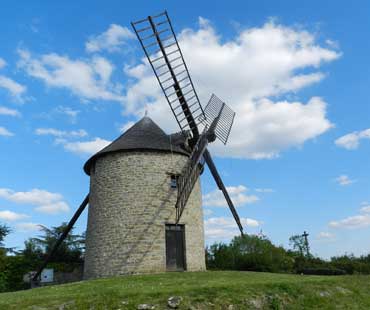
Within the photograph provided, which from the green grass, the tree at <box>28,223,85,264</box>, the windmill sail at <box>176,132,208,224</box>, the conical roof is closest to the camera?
the green grass

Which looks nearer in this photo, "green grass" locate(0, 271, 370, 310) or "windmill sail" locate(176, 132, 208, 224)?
"green grass" locate(0, 271, 370, 310)

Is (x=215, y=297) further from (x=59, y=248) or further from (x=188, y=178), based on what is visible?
(x=59, y=248)

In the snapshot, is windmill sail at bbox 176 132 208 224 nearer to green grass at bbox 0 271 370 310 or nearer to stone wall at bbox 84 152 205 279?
stone wall at bbox 84 152 205 279

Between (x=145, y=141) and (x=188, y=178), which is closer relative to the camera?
(x=188, y=178)

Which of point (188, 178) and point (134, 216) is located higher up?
point (188, 178)

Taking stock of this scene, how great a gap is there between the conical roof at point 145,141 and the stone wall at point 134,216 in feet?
0.87

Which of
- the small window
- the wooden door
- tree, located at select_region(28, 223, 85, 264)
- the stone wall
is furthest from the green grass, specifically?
tree, located at select_region(28, 223, 85, 264)

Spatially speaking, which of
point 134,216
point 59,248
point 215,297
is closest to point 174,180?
point 134,216

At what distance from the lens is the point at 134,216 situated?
651 inches

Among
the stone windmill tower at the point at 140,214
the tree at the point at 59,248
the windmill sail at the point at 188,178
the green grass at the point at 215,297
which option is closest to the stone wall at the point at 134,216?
the stone windmill tower at the point at 140,214

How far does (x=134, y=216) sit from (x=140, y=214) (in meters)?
0.27

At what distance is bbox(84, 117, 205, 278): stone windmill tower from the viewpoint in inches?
638

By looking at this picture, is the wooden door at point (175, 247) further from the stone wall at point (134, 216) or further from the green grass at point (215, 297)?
the green grass at point (215, 297)

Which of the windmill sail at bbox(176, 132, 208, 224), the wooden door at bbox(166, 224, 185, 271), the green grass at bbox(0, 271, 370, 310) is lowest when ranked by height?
the green grass at bbox(0, 271, 370, 310)
